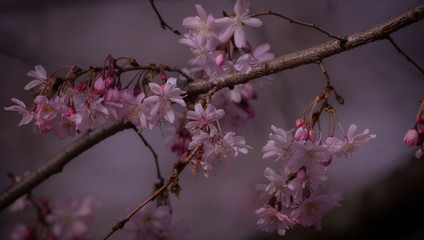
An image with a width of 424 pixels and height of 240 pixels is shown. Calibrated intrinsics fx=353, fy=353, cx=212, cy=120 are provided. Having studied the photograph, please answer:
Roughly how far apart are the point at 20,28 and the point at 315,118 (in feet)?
10.2

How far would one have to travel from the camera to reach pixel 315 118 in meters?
0.69

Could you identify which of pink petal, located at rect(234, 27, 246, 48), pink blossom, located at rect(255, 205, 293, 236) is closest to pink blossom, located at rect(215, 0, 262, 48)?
pink petal, located at rect(234, 27, 246, 48)

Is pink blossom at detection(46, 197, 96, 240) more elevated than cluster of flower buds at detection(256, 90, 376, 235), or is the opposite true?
pink blossom at detection(46, 197, 96, 240)

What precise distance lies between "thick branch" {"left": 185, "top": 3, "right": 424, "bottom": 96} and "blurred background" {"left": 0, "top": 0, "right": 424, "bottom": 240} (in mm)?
2240

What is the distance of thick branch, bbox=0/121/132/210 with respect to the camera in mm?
933

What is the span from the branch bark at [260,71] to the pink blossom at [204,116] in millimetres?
137

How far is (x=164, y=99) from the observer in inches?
27.3

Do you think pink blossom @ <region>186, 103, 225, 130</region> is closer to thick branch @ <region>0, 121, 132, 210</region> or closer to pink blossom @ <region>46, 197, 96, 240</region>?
thick branch @ <region>0, 121, 132, 210</region>

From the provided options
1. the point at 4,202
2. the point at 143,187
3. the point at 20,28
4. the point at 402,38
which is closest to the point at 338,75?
the point at 402,38

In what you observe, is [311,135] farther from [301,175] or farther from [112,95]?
[112,95]

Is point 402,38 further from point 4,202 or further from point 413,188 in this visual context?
point 4,202

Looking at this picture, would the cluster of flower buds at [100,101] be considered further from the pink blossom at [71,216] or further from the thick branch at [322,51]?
the pink blossom at [71,216]

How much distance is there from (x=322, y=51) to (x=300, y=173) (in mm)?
261

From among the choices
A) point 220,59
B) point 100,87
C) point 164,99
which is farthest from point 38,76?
point 220,59
